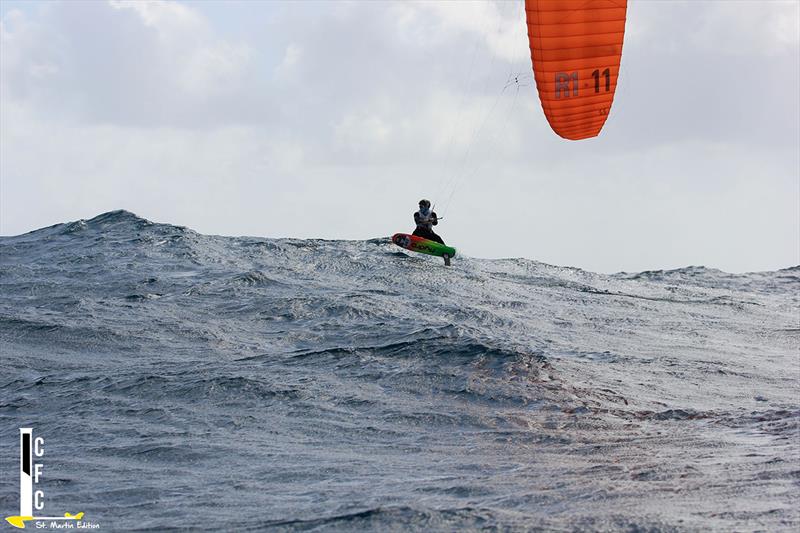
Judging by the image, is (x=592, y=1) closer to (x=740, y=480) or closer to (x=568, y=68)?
(x=568, y=68)

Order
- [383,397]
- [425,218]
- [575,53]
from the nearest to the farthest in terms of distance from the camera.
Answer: [383,397] → [575,53] → [425,218]

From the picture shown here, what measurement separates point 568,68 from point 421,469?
32.0 ft

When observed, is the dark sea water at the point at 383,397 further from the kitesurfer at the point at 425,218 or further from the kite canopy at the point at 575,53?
the kite canopy at the point at 575,53

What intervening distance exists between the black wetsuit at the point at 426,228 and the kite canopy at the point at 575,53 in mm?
8031

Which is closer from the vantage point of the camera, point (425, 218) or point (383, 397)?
point (383, 397)

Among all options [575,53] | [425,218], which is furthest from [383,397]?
[425,218]

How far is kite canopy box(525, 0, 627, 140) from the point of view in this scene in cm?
1852

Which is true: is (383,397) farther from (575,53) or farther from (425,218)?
(425,218)

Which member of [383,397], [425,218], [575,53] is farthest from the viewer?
[425,218]

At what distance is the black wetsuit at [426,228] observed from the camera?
2770 cm

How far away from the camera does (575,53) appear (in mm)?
18906

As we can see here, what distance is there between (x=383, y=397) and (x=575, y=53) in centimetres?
757

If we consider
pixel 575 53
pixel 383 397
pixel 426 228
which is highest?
pixel 575 53

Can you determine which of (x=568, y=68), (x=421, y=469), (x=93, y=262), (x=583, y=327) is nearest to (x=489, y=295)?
(x=583, y=327)
